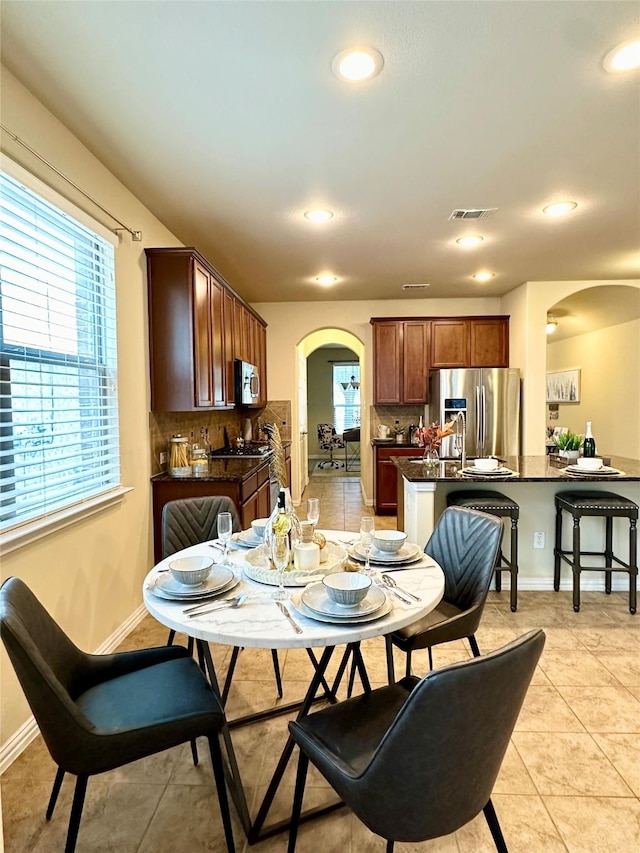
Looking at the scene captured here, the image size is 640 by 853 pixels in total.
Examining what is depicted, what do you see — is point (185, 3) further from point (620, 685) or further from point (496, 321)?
point (496, 321)

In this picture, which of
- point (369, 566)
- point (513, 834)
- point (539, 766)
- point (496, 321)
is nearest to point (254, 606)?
point (369, 566)

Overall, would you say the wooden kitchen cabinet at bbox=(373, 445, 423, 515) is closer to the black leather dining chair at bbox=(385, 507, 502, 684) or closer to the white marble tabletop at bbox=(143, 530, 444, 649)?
the black leather dining chair at bbox=(385, 507, 502, 684)

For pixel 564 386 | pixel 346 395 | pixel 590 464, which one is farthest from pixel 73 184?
pixel 346 395

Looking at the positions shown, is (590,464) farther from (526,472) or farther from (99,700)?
(99,700)

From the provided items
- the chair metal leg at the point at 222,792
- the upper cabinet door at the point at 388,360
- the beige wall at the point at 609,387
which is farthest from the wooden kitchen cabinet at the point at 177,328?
the beige wall at the point at 609,387

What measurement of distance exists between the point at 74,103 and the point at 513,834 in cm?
327

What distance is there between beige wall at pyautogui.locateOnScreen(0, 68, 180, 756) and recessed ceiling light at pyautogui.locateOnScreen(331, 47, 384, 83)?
4.31 feet

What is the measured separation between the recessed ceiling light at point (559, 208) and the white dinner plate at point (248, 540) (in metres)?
2.95

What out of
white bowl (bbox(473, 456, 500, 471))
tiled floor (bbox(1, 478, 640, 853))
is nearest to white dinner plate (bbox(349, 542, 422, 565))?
tiled floor (bbox(1, 478, 640, 853))

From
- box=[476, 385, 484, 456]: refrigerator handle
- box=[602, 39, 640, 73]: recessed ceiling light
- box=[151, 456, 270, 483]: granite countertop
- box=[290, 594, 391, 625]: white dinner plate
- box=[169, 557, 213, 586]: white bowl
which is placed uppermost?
box=[602, 39, 640, 73]: recessed ceiling light

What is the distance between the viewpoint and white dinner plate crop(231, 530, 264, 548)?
202 cm

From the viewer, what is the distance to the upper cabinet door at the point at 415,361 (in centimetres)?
577

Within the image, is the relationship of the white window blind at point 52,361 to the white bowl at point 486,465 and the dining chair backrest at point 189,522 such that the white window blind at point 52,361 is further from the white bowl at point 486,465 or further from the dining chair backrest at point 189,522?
the white bowl at point 486,465

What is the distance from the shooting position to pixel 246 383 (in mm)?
4727
